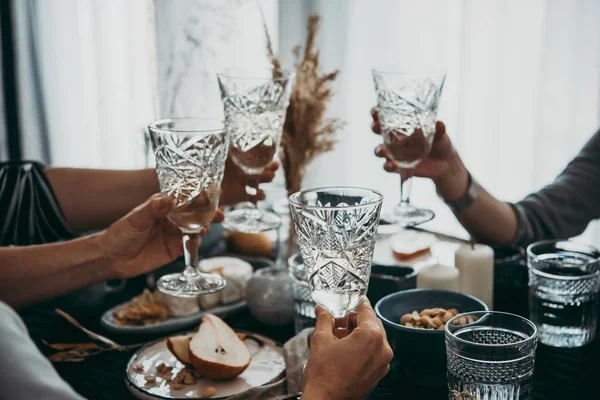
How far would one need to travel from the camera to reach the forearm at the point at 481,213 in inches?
71.8

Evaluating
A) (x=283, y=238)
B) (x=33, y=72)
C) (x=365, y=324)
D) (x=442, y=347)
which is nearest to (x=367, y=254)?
(x=365, y=324)

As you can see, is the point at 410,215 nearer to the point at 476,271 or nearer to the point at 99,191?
the point at 476,271

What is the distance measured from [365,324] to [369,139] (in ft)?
9.68

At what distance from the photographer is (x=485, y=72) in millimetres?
3391

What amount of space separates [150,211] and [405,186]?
522mm

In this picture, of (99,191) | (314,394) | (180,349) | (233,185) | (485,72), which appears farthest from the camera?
(485,72)

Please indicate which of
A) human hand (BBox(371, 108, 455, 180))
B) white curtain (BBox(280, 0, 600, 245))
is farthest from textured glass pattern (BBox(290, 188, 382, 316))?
white curtain (BBox(280, 0, 600, 245))

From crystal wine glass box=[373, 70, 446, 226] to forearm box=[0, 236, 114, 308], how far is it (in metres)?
0.64

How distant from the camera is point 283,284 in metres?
1.52

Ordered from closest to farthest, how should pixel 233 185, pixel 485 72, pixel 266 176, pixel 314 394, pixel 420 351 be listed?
pixel 314 394 < pixel 420 351 < pixel 266 176 < pixel 233 185 < pixel 485 72

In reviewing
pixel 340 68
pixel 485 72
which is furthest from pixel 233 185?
pixel 340 68

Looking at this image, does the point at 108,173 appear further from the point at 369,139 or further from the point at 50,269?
the point at 369,139

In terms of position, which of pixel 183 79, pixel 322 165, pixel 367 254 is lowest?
pixel 322 165

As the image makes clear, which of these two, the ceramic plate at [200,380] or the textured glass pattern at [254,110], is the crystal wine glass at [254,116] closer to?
the textured glass pattern at [254,110]
